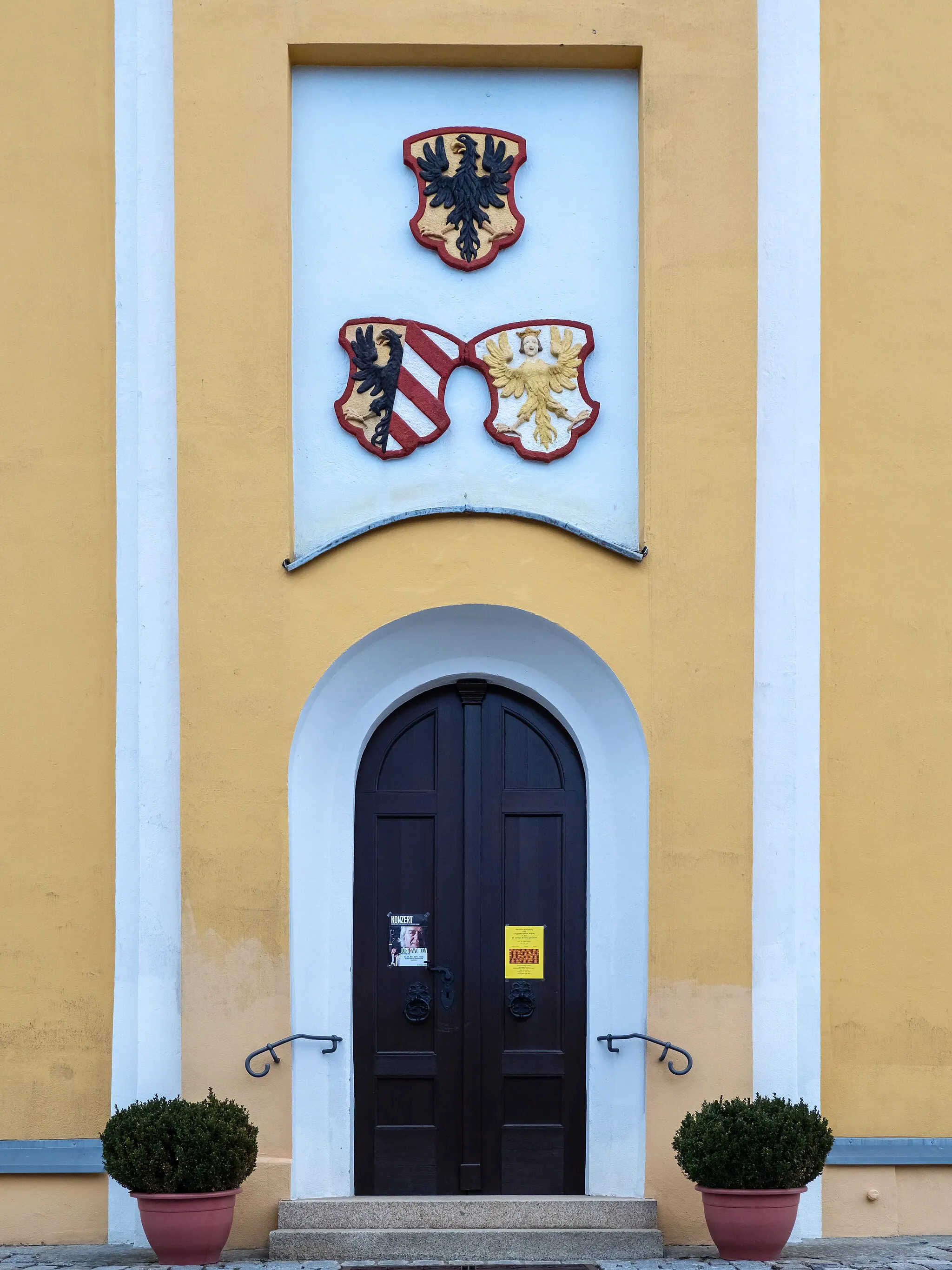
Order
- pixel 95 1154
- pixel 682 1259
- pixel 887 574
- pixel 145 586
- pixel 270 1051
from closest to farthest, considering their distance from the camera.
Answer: pixel 682 1259 < pixel 270 1051 < pixel 95 1154 < pixel 145 586 < pixel 887 574

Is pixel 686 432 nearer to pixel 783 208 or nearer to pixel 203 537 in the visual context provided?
pixel 783 208

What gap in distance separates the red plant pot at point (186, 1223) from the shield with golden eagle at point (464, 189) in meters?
5.16

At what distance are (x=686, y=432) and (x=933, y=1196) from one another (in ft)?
14.4

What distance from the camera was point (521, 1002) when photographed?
28.5 ft

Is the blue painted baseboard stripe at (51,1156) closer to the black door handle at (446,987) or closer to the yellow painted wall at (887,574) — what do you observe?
the black door handle at (446,987)

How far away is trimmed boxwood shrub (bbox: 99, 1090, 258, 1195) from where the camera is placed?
7.49 meters

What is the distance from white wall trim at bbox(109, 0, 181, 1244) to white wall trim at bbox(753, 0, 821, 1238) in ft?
10.5

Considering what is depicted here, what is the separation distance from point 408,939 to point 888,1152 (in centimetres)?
288

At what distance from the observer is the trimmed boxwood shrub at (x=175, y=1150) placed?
7.49 metres

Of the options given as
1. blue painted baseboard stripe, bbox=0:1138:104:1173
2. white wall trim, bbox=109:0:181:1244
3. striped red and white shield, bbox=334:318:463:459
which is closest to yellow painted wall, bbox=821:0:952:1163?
striped red and white shield, bbox=334:318:463:459

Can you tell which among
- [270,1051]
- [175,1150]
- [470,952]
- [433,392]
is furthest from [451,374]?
[175,1150]

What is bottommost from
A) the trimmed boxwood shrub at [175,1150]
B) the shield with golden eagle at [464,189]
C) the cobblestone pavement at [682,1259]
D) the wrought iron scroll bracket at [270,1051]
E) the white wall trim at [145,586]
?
the cobblestone pavement at [682,1259]

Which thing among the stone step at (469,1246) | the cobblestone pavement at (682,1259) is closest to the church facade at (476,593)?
the cobblestone pavement at (682,1259)

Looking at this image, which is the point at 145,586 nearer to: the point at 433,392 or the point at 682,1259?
the point at 433,392
